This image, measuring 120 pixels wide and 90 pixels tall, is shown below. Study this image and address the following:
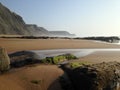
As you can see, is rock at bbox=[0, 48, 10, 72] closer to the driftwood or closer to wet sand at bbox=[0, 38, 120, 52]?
the driftwood

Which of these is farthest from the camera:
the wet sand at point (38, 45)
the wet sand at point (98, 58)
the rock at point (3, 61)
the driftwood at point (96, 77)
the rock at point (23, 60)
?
the wet sand at point (38, 45)

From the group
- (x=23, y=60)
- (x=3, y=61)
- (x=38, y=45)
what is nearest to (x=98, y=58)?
(x=23, y=60)

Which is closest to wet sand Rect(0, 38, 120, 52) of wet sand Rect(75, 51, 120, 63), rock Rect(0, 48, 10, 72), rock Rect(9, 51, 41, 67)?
wet sand Rect(75, 51, 120, 63)

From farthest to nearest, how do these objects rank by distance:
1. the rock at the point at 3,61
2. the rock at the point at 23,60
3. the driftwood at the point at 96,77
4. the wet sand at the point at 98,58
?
1. the wet sand at the point at 98,58
2. the rock at the point at 23,60
3. the rock at the point at 3,61
4. the driftwood at the point at 96,77

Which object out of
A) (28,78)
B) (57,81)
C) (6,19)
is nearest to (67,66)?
(57,81)

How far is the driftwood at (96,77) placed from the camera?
24.5 feet

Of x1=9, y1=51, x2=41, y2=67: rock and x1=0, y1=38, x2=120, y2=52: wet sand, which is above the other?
x1=9, y1=51, x2=41, y2=67: rock

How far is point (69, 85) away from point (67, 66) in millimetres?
1314

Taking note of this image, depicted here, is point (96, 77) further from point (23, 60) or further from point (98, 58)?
point (98, 58)

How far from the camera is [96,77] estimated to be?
7.54m


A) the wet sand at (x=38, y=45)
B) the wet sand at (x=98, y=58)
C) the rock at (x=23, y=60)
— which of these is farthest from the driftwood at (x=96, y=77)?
the wet sand at (x=38, y=45)

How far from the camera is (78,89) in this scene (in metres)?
7.84

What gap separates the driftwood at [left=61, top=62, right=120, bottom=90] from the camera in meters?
7.46

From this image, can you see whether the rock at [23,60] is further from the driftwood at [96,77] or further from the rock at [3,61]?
the driftwood at [96,77]
